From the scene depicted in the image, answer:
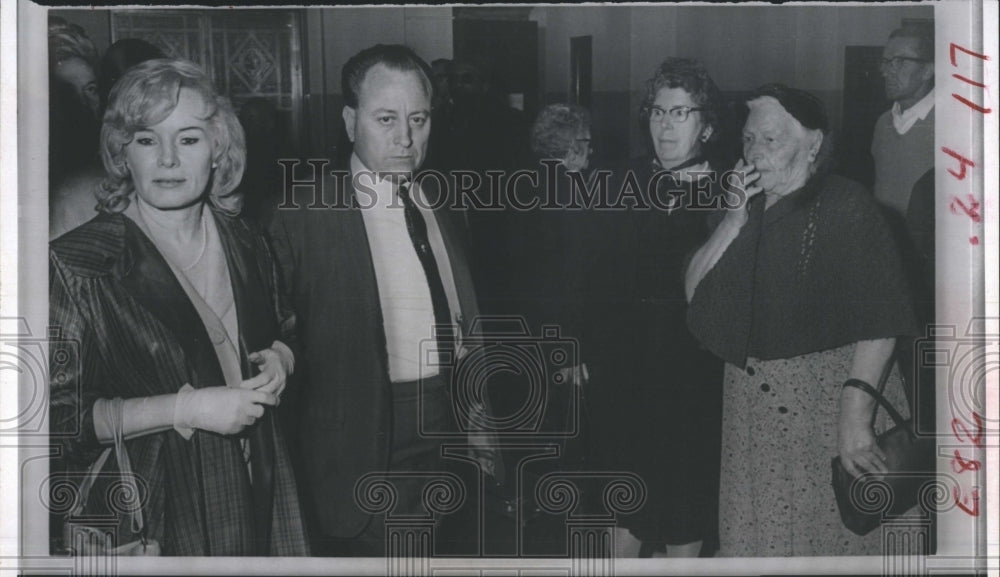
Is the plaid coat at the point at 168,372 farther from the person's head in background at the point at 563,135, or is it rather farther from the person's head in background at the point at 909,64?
the person's head in background at the point at 909,64

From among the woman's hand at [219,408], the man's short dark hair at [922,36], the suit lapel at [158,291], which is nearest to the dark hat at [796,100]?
the man's short dark hair at [922,36]

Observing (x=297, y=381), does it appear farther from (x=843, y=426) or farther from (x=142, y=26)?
(x=843, y=426)

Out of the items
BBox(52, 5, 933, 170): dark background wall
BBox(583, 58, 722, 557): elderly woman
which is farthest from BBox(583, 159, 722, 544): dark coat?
BBox(52, 5, 933, 170): dark background wall

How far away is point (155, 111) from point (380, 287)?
97cm

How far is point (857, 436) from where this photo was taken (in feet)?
14.7

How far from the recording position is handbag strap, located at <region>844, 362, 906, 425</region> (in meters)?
4.47

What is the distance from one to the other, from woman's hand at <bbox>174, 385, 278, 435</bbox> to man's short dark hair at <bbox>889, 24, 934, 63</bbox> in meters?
2.49

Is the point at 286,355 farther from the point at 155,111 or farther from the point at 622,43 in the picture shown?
the point at 622,43

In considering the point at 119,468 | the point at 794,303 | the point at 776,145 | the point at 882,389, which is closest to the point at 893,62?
the point at 776,145

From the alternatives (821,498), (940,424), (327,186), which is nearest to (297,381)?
(327,186)

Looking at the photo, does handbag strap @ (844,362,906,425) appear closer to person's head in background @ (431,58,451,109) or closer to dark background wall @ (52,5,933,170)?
dark background wall @ (52,5,933,170)

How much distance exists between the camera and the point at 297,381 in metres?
4.50

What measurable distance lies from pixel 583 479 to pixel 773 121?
4.53 ft

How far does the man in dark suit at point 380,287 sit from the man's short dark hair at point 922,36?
5.33 feet
